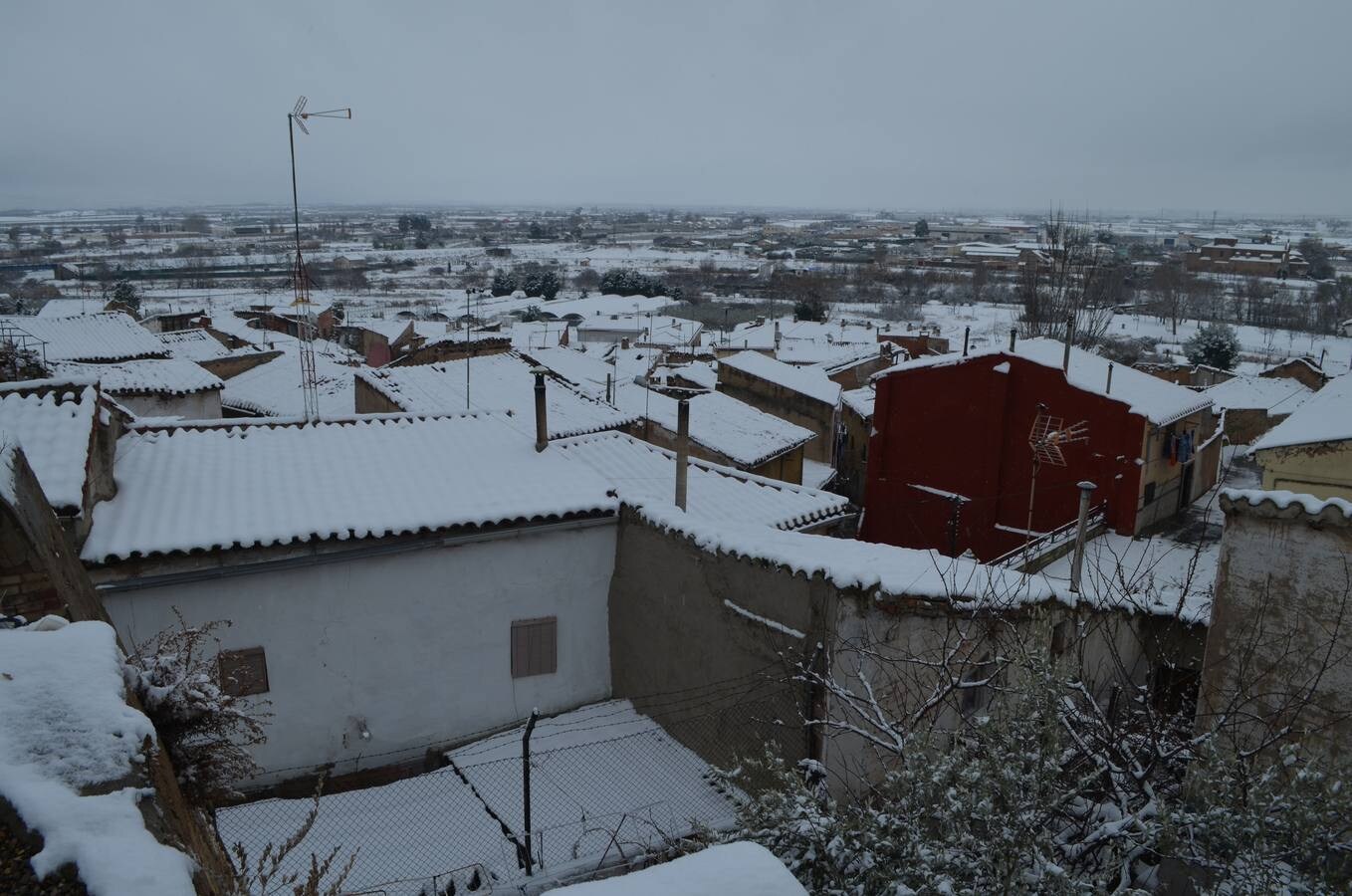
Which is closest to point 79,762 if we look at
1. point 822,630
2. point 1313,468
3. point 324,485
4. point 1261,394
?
point 822,630

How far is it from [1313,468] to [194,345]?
94.8 ft

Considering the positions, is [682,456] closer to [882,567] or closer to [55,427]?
[882,567]

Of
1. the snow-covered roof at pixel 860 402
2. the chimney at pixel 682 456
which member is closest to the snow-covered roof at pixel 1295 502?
the chimney at pixel 682 456

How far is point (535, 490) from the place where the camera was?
9055 millimetres

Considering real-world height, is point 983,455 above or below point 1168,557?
above

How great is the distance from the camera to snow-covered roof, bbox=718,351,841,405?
22.2 metres

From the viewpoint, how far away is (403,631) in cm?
844

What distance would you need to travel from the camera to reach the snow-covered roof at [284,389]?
870 inches

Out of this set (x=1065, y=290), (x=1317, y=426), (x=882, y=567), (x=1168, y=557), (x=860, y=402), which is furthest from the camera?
(x=1065, y=290)

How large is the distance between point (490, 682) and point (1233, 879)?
6.58m

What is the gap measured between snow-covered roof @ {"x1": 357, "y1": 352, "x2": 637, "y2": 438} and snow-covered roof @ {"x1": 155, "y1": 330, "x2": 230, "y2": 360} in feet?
36.9

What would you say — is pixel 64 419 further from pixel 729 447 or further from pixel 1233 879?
pixel 729 447

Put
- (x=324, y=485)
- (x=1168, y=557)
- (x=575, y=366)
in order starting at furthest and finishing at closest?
(x=575, y=366), (x=1168, y=557), (x=324, y=485)

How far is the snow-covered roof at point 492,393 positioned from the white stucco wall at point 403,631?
17.0 ft
